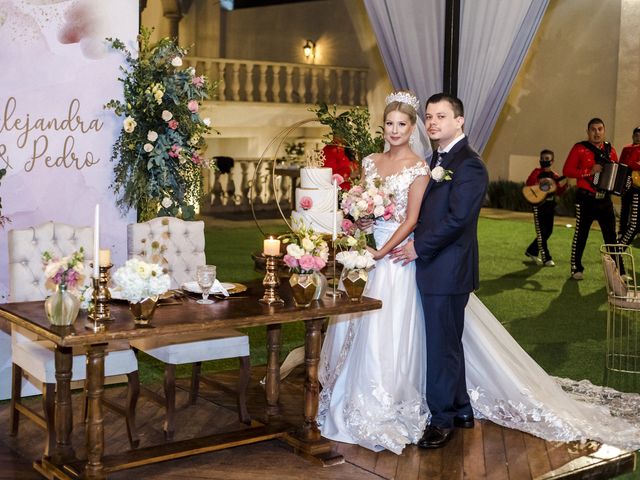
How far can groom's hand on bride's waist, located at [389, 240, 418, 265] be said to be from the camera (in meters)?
5.04

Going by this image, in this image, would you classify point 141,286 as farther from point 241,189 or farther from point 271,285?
point 241,189

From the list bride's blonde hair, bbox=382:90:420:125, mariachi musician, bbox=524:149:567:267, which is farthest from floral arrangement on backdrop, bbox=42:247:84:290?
mariachi musician, bbox=524:149:567:267

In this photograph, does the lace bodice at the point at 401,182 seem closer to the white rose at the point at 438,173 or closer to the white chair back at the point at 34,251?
the white rose at the point at 438,173

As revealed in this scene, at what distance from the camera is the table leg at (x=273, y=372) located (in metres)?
5.52

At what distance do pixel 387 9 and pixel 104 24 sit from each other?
2.14 m

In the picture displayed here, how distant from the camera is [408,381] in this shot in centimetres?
516

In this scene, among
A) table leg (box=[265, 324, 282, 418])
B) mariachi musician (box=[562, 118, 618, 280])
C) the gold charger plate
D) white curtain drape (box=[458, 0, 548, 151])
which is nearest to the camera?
the gold charger plate

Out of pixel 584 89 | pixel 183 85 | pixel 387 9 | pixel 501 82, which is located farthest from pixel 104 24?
pixel 584 89

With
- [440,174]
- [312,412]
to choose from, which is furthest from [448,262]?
[312,412]

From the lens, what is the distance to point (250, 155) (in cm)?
1571

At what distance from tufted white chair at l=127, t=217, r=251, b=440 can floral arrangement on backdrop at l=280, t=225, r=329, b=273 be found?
0.77 m

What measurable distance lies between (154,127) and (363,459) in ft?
8.53

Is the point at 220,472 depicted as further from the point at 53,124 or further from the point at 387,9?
the point at 387,9

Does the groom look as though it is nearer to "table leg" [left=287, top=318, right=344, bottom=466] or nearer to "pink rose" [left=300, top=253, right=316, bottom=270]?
"table leg" [left=287, top=318, right=344, bottom=466]
